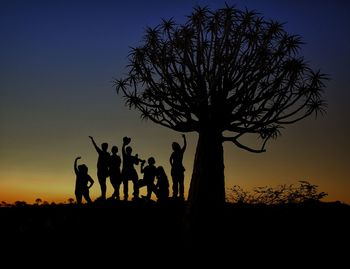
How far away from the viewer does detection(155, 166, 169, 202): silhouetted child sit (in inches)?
734

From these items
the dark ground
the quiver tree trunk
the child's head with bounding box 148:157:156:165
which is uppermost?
the child's head with bounding box 148:157:156:165

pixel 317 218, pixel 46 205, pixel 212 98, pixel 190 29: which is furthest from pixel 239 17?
pixel 46 205

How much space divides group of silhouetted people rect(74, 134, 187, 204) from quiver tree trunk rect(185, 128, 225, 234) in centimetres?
233

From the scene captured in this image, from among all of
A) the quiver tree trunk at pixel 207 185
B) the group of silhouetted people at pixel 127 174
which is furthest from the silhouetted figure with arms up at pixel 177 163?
the quiver tree trunk at pixel 207 185

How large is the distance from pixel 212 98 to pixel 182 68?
124 cm

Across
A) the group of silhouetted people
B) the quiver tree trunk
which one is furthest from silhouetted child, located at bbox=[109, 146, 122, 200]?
the quiver tree trunk

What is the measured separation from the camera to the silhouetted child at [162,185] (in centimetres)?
1864

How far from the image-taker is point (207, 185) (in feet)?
50.2

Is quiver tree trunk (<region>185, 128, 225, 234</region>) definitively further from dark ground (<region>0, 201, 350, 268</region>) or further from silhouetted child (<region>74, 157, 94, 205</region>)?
silhouetted child (<region>74, 157, 94, 205</region>)

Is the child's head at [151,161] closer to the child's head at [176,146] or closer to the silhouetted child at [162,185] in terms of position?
the silhouetted child at [162,185]

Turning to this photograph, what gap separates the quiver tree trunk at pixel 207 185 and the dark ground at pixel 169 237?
0.93 ft

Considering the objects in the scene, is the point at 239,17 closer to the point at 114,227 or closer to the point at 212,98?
the point at 212,98

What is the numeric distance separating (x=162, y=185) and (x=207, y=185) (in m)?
3.67

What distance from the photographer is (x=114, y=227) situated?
53.3 feet
